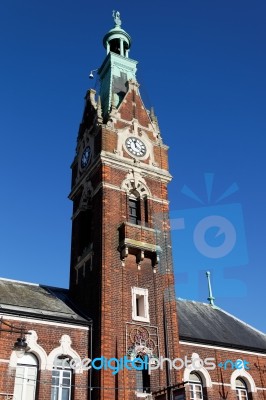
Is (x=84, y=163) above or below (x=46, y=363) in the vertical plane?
above

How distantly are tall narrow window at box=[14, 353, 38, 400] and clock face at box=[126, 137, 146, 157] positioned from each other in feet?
47.3

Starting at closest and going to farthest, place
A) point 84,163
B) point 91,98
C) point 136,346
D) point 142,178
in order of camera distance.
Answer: point 136,346 < point 142,178 < point 84,163 < point 91,98

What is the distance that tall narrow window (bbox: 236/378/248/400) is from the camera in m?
29.6

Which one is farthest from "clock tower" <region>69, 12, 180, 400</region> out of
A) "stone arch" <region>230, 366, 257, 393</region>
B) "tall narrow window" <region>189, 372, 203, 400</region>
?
"stone arch" <region>230, 366, 257, 393</region>

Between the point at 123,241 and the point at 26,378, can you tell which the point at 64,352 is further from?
the point at 123,241

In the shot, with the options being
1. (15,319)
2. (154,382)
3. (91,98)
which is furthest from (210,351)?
(91,98)

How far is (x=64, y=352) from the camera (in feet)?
82.0

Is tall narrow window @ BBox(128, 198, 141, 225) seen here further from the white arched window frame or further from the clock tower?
the white arched window frame

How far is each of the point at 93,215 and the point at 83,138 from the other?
7.43 m

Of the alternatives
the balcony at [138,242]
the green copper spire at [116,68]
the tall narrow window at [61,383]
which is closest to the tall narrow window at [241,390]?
the balcony at [138,242]

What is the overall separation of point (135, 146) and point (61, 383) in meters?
15.6

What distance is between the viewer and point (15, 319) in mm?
24547

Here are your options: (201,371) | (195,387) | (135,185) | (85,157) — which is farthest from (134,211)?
(195,387)

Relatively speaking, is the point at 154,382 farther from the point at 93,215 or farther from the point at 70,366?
the point at 93,215
